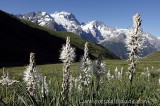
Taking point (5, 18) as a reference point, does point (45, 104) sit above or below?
below

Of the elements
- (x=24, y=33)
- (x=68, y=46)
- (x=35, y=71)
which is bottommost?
(x=35, y=71)

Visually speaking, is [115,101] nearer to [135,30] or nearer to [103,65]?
[103,65]

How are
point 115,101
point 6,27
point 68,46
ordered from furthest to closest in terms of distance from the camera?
point 6,27 < point 115,101 < point 68,46

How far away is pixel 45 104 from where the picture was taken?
6031mm

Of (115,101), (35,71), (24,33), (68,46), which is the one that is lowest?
(115,101)

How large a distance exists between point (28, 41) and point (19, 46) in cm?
1778

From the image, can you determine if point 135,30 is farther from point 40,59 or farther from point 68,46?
point 40,59

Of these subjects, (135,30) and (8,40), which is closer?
(135,30)

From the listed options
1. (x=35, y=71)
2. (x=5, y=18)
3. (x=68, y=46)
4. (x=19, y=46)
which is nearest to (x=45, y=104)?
(x=35, y=71)

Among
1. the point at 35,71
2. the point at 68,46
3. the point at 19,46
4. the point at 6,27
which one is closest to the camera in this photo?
the point at 68,46

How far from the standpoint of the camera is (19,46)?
541 ft

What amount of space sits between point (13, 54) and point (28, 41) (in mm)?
37512

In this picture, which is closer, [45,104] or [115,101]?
[45,104]

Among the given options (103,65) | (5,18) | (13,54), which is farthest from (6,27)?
(103,65)
